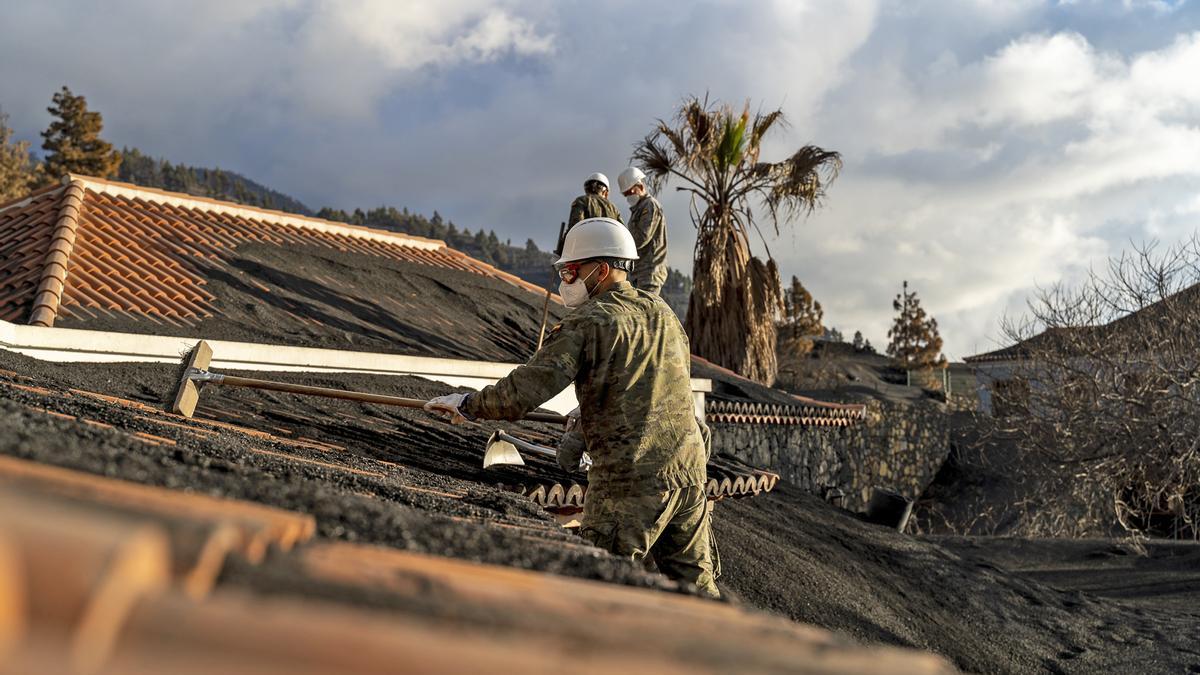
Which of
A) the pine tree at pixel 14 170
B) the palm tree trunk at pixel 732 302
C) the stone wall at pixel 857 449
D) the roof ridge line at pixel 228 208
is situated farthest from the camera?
the pine tree at pixel 14 170

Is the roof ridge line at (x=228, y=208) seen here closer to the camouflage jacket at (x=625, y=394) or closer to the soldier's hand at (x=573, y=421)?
the soldier's hand at (x=573, y=421)

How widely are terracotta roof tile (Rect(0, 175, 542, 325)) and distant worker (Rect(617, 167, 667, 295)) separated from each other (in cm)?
404

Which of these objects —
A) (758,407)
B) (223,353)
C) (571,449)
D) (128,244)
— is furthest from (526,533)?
(758,407)

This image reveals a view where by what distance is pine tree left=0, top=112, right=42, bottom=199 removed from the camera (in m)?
30.8

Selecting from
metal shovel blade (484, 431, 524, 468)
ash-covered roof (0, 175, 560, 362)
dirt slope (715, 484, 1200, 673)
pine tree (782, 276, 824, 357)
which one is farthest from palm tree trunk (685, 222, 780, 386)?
pine tree (782, 276, 824, 357)

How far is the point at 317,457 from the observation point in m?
3.89

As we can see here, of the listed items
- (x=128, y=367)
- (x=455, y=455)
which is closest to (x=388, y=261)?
(x=128, y=367)

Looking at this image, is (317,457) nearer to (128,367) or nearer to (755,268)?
(128,367)

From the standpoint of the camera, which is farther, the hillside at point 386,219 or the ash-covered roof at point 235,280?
the hillside at point 386,219

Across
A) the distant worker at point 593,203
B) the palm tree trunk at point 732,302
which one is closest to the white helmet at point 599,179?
the distant worker at point 593,203

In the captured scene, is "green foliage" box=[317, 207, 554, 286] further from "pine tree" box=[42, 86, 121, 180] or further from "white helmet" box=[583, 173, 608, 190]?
"white helmet" box=[583, 173, 608, 190]

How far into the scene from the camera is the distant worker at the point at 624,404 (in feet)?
12.4

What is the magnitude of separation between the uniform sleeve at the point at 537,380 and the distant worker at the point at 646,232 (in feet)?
16.8

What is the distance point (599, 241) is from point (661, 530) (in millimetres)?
1335
